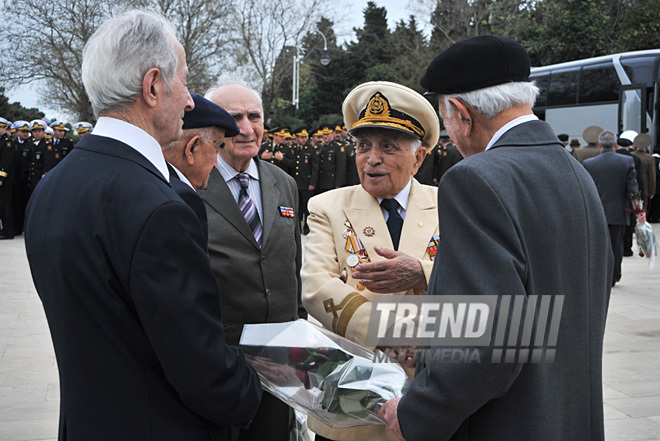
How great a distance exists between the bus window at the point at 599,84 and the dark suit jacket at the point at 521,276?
18.6 meters

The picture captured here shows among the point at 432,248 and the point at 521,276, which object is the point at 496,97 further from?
the point at 432,248

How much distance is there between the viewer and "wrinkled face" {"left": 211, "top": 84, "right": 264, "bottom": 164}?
2973mm

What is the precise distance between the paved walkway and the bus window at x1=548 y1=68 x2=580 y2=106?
11.8m

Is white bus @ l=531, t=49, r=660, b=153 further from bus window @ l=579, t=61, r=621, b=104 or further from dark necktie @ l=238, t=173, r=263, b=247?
dark necktie @ l=238, t=173, r=263, b=247

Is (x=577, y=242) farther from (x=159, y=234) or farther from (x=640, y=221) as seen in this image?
(x=640, y=221)

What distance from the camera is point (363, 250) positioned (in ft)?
8.34

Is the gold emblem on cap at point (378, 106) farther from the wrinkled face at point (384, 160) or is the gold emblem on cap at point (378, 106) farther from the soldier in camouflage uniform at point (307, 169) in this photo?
the soldier in camouflage uniform at point (307, 169)

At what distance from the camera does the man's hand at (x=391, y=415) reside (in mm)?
1815

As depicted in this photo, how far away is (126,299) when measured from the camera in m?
1.61

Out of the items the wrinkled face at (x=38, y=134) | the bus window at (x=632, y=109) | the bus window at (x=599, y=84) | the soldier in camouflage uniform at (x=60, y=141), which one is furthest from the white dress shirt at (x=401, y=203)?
the bus window at (x=599, y=84)

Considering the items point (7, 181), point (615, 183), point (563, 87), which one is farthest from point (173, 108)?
point (563, 87)

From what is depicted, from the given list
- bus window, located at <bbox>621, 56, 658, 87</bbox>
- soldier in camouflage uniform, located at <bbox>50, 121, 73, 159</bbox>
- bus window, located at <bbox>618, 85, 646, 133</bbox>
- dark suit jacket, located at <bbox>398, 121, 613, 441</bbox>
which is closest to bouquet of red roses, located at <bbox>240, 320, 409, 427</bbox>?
dark suit jacket, located at <bbox>398, 121, 613, 441</bbox>

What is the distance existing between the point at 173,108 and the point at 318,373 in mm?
892

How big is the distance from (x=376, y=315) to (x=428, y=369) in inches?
24.4
